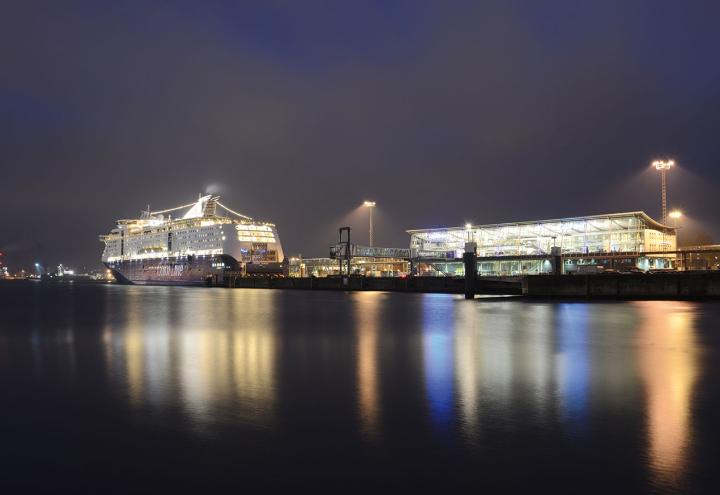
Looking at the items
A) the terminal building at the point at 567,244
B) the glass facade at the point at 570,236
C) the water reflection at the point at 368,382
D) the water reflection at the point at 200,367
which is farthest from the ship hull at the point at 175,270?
the water reflection at the point at 368,382

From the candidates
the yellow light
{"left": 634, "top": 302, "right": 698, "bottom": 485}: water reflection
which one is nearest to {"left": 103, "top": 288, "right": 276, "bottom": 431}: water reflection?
{"left": 634, "top": 302, "right": 698, "bottom": 485}: water reflection

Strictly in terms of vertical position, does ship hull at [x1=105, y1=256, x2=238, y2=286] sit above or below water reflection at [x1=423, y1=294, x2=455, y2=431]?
above

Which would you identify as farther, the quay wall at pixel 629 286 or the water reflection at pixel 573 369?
the quay wall at pixel 629 286

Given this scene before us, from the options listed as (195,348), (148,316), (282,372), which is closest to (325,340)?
(195,348)

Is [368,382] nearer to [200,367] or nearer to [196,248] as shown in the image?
[200,367]

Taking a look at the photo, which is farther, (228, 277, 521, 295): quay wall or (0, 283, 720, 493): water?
(228, 277, 521, 295): quay wall

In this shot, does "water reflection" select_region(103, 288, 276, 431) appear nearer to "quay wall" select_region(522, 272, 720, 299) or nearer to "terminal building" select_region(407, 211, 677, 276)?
"quay wall" select_region(522, 272, 720, 299)

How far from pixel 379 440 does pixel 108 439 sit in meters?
3.29

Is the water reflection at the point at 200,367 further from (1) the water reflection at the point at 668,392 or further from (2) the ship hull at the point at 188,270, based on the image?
(2) the ship hull at the point at 188,270

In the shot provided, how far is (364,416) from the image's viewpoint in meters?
7.21

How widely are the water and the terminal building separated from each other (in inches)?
2569

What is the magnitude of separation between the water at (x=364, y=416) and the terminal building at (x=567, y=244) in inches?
2569

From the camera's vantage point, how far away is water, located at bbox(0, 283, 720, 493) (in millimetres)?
5109

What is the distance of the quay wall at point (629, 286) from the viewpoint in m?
34.6
